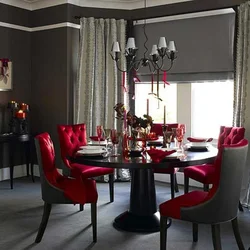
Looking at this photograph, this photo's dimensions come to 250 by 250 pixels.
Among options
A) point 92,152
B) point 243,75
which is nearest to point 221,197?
point 92,152

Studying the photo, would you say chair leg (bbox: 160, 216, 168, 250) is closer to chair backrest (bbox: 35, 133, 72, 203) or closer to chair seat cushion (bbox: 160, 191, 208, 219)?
chair seat cushion (bbox: 160, 191, 208, 219)

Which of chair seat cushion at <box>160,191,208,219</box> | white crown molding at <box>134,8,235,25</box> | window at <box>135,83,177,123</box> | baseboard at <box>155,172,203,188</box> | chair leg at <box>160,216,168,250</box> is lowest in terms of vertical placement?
baseboard at <box>155,172,203,188</box>

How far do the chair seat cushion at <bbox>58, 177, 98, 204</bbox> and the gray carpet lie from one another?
39cm

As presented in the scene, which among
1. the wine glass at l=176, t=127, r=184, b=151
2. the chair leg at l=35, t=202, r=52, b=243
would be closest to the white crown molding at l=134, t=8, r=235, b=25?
the wine glass at l=176, t=127, r=184, b=151

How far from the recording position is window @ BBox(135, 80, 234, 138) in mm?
5077

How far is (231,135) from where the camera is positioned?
405 centimetres

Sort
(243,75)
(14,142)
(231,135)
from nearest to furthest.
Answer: (231,135) < (243,75) < (14,142)

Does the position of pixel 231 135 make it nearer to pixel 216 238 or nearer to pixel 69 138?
pixel 216 238

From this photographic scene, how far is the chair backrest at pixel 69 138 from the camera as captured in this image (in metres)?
4.21

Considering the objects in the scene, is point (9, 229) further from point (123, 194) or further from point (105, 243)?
point (123, 194)

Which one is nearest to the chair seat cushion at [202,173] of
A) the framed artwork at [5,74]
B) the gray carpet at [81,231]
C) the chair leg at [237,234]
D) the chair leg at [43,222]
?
the gray carpet at [81,231]

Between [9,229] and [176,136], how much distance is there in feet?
5.84

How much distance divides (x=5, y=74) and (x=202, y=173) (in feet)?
10.6

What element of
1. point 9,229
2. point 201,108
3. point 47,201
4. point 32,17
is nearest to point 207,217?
point 47,201
